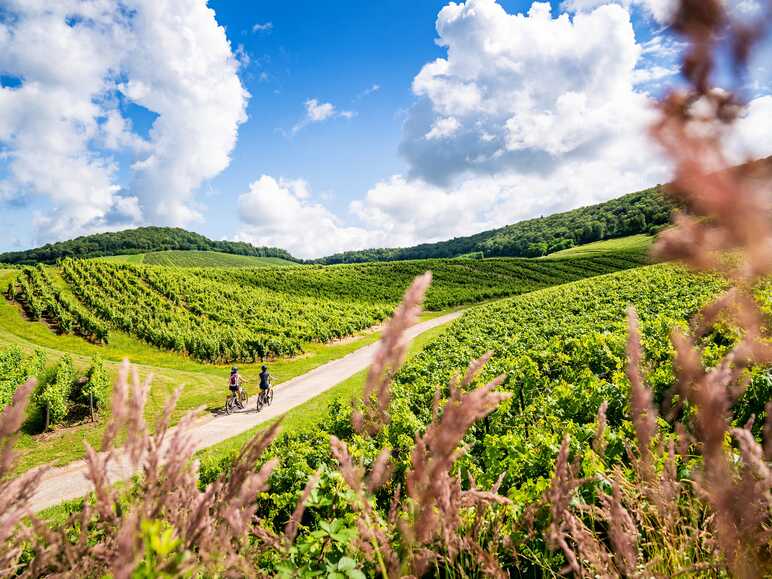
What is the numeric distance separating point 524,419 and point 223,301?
46.8m

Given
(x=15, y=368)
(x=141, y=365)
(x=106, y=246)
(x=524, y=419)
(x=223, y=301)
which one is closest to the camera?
(x=524, y=419)

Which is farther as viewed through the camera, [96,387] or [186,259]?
[186,259]

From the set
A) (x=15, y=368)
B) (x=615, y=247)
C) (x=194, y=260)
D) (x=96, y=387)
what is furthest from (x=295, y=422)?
(x=194, y=260)

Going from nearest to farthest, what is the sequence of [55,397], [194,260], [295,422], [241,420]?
1. [295,422]
2. [55,397]
3. [241,420]
4. [194,260]

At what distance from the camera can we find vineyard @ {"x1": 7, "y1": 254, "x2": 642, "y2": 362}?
34.5 meters

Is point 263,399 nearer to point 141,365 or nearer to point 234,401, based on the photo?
point 234,401

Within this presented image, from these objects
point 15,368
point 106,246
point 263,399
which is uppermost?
point 106,246

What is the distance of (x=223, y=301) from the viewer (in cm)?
4875

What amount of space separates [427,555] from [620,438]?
13.2 feet

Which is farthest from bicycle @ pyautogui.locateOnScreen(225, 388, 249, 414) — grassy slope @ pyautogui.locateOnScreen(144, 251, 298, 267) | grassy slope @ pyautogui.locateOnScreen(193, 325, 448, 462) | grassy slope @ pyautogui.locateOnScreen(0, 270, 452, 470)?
grassy slope @ pyautogui.locateOnScreen(144, 251, 298, 267)

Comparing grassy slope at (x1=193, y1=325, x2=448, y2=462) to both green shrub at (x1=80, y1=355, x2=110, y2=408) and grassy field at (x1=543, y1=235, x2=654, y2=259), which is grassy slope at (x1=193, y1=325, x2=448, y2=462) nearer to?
green shrub at (x1=80, y1=355, x2=110, y2=408)

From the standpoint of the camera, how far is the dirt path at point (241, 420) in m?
12.3

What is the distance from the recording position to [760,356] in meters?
1.09

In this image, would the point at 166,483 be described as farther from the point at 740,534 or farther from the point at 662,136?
the point at 740,534
